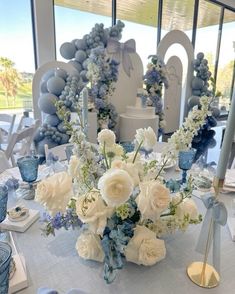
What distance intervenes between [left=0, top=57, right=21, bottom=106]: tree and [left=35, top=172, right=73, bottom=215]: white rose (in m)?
4.17

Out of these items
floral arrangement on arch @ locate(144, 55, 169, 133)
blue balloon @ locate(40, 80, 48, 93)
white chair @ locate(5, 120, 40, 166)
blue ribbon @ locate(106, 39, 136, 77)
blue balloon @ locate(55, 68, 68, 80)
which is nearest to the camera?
white chair @ locate(5, 120, 40, 166)

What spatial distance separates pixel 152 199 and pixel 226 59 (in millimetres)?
8933

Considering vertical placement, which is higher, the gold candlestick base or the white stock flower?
the white stock flower

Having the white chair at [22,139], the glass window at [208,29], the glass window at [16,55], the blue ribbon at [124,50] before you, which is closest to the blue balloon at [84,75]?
the blue ribbon at [124,50]

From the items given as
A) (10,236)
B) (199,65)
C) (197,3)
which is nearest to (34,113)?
(10,236)

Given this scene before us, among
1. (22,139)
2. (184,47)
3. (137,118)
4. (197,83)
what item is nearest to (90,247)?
(22,139)

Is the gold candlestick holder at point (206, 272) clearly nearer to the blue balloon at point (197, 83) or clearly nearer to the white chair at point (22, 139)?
the white chair at point (22, 139)

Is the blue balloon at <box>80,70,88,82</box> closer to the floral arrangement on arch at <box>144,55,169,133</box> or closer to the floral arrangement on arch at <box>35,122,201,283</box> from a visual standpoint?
the floral arrangement on arch at <box>144,55,169,133</box>

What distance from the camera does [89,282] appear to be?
0.72m

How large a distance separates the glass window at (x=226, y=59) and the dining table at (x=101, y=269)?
7.61 metres

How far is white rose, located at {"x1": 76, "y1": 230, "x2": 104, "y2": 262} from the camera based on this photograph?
74cm

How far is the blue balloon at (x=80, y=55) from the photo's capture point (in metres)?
3.96

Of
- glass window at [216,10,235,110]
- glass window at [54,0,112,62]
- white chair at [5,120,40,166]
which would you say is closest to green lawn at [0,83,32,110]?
glass window at [54,0,112,62]

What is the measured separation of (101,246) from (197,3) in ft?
25.0
